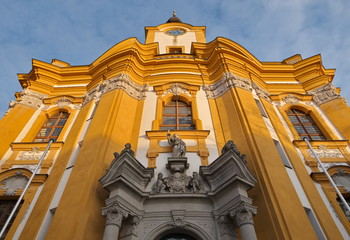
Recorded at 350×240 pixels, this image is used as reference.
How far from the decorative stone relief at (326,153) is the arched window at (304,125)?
3.48 ft

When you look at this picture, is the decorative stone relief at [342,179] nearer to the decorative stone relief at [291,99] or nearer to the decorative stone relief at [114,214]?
the decorative stone relief at [291,99]

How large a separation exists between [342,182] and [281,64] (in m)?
8.16

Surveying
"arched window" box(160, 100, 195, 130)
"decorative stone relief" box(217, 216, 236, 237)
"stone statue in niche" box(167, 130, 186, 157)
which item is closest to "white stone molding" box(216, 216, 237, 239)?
"decorative stone relief" box(217, 216, 236, 237)

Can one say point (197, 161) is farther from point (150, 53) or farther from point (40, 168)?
point (150, 53)

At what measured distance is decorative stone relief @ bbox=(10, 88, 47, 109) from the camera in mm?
13281

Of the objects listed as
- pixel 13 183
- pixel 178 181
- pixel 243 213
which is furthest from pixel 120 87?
pixel 243 213

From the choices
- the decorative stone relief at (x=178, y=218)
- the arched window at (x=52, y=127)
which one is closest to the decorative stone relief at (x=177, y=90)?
the arched window at (x=52, y=127)

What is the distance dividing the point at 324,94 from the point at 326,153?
165 inches

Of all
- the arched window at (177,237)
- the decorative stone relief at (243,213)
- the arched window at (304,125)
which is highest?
the arched window at (304,125)

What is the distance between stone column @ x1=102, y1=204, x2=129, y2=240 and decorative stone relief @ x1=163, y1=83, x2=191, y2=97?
6.73m

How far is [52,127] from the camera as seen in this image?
41.4 feet

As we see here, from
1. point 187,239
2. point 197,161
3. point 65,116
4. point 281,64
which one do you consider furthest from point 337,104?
point 65,116

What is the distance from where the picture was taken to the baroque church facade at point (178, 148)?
7652mm

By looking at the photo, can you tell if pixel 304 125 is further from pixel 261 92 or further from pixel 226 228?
pixel 226 228
